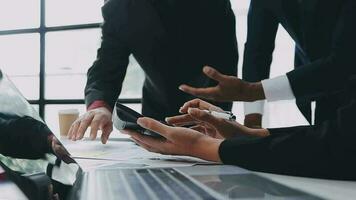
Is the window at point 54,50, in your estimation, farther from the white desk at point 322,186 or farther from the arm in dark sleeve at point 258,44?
the white desk at point 322,186

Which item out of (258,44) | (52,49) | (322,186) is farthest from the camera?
(52,49)

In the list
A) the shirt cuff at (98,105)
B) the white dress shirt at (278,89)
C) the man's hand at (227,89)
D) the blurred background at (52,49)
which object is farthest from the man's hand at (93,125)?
the blurred background at (52,49)

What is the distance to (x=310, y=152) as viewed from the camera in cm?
61

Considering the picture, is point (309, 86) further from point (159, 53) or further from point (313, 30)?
point (159, 53)

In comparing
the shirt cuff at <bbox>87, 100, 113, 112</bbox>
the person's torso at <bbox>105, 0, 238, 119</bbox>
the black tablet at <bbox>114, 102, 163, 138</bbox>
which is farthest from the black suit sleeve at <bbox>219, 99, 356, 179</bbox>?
the person's torso at <bbox>105, 0, 238, 119</bbox>

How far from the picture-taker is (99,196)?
0.42 metres

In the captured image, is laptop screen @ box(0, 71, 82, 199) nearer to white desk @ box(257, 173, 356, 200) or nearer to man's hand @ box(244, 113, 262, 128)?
white desk @ box(257, 173, 356, 200)

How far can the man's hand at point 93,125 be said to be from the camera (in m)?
1.12

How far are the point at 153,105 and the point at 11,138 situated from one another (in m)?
1.21

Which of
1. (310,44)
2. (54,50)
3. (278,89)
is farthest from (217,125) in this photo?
(54,50)

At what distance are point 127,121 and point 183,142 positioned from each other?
0.17 m

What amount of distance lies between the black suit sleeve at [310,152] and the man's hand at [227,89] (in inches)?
12.6

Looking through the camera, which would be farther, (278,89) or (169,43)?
(169,43)

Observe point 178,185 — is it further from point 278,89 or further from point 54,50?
point 54,50
